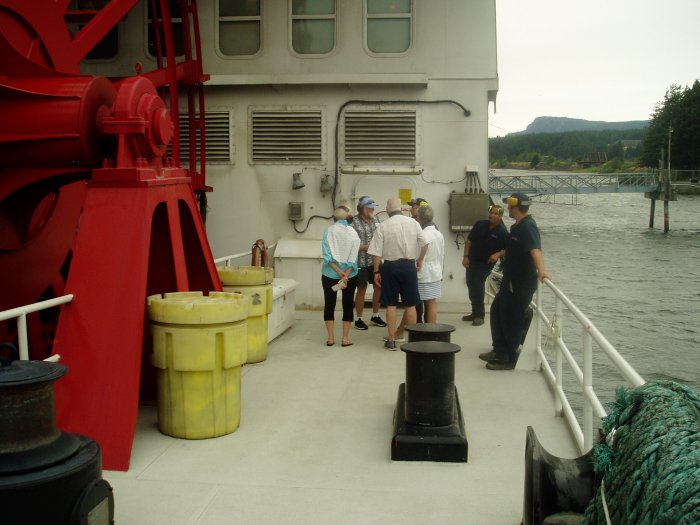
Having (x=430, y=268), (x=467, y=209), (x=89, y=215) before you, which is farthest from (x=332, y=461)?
(x=467, y=209)

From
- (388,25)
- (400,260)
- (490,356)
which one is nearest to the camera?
(490,356)

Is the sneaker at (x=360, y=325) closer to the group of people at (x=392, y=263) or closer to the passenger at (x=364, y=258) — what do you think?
the passenger at (x=364, y=258)

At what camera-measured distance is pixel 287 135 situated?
39.7 feet

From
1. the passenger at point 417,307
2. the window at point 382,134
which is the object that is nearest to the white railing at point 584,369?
the passenger at point 417,307

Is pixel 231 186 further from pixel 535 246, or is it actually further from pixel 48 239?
pixel 535 246

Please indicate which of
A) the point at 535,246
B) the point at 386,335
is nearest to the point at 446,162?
the point at 386,335

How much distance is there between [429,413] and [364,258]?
194 inches

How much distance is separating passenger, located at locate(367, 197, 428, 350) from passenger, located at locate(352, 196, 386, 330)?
1.07m

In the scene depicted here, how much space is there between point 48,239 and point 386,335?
4.00 metres

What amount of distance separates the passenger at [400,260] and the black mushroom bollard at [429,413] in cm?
298

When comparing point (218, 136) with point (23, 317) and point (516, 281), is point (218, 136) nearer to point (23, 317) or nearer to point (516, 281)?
point (516, 281)

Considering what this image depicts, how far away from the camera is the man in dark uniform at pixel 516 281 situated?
24.1 ft

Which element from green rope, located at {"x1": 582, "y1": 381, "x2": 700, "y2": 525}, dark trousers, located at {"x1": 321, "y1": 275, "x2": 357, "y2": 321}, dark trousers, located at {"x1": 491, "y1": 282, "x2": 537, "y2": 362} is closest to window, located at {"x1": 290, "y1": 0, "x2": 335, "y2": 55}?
dark trousers, located at {"x1": 321, "y1": 275, "x2": 357, "y2": 321}

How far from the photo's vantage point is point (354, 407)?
6.61m
